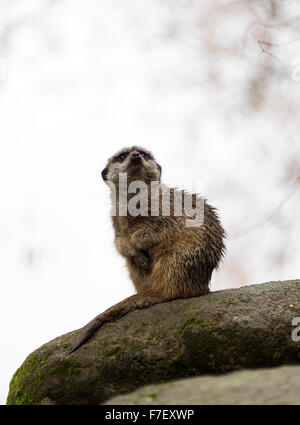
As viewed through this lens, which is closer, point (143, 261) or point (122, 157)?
point (143, 261)

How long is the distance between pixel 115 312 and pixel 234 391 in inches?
119

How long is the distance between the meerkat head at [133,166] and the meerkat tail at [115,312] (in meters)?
1.94

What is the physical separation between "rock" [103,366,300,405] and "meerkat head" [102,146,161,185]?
13.6 feet

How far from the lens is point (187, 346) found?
5594mm

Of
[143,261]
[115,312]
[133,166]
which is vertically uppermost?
[133,166]

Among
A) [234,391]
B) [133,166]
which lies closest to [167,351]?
[234,391]

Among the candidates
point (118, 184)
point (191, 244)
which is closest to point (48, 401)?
point (191, 244)

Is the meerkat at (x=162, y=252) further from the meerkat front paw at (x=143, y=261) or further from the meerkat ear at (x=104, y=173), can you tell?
the meerkat ear at (x=104, y=173)

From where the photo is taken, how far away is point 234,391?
3455mm

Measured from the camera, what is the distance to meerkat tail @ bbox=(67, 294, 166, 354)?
6020 mm

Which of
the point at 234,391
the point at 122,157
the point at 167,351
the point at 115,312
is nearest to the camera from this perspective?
the point at 234,391

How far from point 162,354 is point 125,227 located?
212 centimetres

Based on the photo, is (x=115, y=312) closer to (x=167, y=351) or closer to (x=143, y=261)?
(x=143, y=261)
